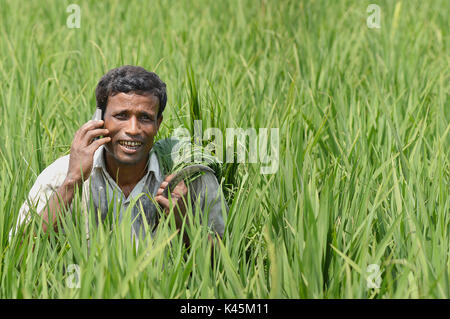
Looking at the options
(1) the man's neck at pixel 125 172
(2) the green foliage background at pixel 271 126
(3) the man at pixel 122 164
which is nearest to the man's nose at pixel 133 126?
(3) the man at pixel 122 164

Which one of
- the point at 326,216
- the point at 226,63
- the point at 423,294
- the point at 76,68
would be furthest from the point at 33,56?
the point at 423,294

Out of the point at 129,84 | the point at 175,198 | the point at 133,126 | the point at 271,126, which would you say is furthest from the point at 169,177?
the point at 271,126

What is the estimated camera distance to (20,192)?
6.08 ft

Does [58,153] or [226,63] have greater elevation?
[226,63]

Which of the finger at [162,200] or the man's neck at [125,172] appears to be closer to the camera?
the finger at [162,200]

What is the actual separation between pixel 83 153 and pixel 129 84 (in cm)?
22

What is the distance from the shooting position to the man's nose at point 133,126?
6.03 feet

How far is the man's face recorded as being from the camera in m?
1.86

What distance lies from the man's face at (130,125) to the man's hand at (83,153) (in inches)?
1.7

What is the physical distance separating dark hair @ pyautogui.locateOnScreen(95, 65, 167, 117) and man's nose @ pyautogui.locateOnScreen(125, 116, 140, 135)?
0.08 metres

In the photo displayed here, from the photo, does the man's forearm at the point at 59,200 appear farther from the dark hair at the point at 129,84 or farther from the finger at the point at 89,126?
the dark hair at the point at 129,84

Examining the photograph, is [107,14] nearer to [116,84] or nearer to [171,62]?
[171,62]

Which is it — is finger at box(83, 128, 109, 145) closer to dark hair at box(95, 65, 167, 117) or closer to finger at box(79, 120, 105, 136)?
finger at box(79, 120, 105, 136)

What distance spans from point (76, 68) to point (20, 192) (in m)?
1.69
